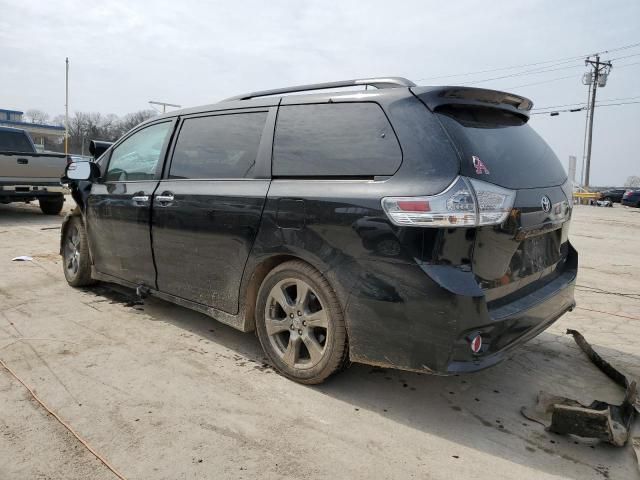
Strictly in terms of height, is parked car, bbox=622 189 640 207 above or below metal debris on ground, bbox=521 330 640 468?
above

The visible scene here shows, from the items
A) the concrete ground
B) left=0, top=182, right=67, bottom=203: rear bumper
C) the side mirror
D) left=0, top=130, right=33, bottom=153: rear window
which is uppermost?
left=0, top=130, right=33, bottom=153: rear window

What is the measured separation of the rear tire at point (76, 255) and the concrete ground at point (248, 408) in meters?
0.63

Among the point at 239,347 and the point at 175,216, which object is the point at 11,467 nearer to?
the point at 239,347

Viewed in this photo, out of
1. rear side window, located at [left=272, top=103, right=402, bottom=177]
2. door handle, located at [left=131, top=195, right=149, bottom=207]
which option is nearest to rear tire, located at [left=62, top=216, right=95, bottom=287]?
door handle, located at [left=131, top=195, right=149, bottom=207]

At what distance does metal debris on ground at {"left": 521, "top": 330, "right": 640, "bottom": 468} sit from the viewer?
251cm

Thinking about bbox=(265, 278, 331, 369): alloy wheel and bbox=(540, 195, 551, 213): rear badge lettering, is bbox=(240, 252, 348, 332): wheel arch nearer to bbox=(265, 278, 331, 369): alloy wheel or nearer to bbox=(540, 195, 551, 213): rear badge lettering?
bbox=(265, 278, 331, 369): alloy wheel

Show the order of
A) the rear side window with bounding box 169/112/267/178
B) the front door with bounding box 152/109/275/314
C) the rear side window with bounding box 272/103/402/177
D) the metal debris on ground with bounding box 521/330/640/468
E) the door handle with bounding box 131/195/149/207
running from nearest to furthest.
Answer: the metal debris on ground with bounding box 521/330/640/468
the rear side window with bounding box 272/103/402/177
the front door with bounding box 152/109/275/314
the rear side window with bounding box 169/112/267/178
the door handle with bounding box 131/195/149/207

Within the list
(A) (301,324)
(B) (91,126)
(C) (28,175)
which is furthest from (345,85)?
(B) (91,126)

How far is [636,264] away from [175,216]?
23.6ft

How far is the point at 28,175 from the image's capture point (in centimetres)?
1099

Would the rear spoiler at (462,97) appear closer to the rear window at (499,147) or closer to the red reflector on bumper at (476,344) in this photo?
the rear window at (499,147)

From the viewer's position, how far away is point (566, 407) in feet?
8.52

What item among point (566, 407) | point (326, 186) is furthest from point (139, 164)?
point (566, 407)

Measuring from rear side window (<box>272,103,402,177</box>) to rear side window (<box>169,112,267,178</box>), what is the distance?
258 mm
